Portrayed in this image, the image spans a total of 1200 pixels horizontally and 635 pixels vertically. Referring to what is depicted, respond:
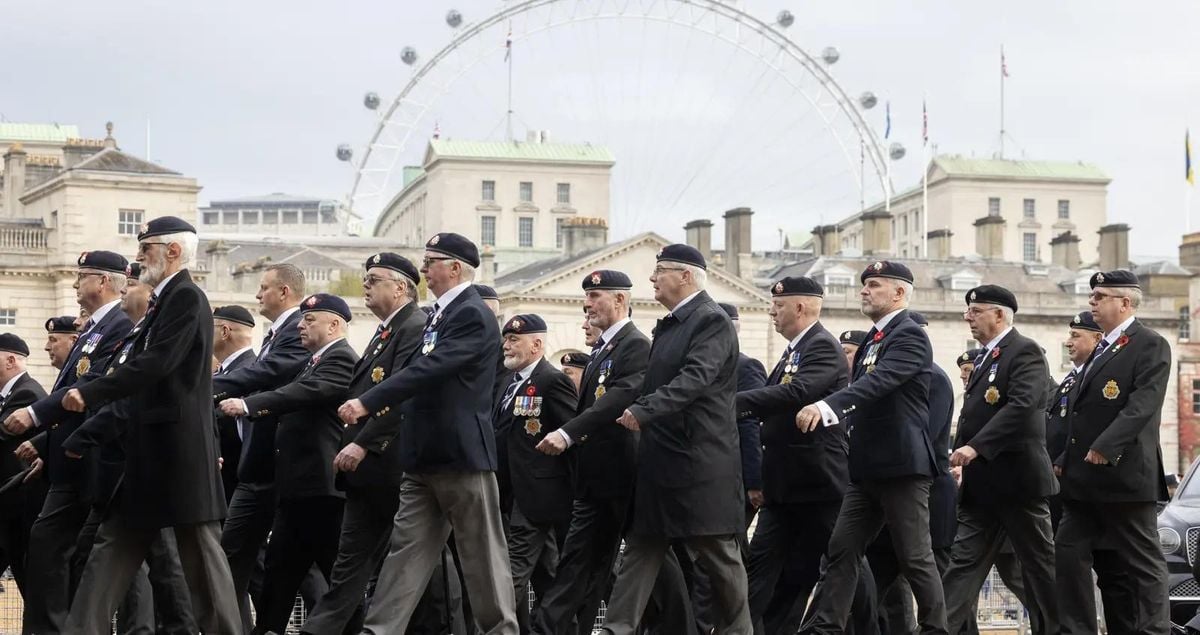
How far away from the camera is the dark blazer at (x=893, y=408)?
14.4 metres

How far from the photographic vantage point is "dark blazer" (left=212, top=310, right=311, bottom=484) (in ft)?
49.0

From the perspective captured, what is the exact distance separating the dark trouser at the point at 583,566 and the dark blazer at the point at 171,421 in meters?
2.88

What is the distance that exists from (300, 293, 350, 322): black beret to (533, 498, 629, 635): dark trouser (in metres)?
2.14

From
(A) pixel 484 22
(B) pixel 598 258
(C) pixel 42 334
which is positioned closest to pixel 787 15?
(A) pixel 484 22

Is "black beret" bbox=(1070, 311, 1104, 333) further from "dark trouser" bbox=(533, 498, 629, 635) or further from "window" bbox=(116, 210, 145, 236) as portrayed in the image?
"window" bbox=(116, 210, 145, 236)

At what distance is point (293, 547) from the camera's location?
1462 cm

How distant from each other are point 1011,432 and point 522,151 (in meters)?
122

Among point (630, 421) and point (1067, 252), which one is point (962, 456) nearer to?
point (630, 421)

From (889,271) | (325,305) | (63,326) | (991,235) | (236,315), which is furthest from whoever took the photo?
(991,235)

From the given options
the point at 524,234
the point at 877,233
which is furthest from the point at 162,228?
the point at 524,234

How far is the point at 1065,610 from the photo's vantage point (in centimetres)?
1511

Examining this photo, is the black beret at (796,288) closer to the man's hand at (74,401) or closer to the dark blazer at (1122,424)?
the dark blazer at (1122,424)

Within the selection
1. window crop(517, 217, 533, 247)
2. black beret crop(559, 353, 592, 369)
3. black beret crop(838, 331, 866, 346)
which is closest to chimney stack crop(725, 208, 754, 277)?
window crop(517, 217, 533, 247)

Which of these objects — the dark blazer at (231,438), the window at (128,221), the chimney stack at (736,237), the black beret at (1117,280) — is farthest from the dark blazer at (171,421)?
the chimney stack at (736,237)
